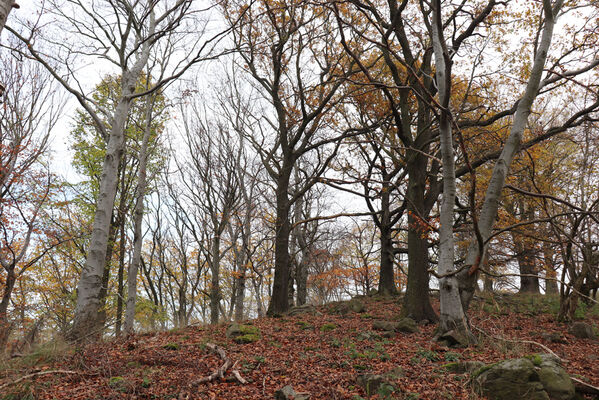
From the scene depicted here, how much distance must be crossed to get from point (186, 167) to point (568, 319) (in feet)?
47.7

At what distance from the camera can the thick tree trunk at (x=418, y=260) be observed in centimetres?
805

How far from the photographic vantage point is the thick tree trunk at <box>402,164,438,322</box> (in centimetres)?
805

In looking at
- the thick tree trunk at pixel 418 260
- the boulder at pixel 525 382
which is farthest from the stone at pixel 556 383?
the thick tree trunk at pixel 418 260

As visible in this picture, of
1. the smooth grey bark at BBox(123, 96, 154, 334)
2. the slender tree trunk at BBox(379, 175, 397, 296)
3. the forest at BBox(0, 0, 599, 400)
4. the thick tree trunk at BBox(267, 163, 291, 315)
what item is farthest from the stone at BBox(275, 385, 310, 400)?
the slender tree trunk at BBox(379, 175, 397, 296)

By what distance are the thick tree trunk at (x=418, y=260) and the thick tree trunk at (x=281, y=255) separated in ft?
12.0

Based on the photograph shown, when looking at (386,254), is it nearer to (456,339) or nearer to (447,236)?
(447,236)

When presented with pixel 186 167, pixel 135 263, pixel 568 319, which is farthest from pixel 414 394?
pixel 186 167

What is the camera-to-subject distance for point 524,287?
17.0 metres

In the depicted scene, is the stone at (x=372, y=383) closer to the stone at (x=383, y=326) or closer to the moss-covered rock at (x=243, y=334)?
the moss-covered rock at (x=243, y=334)

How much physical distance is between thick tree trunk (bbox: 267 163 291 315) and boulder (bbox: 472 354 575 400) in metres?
7.04

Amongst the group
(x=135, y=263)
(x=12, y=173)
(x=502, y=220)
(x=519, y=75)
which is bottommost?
(x=135, y=263)

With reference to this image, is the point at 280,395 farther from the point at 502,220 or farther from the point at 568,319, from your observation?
the point at 502,220

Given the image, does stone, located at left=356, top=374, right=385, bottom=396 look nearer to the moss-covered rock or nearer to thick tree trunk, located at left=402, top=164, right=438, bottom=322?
the moss-covered rock

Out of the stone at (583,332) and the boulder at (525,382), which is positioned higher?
the boulder at (525,382)
